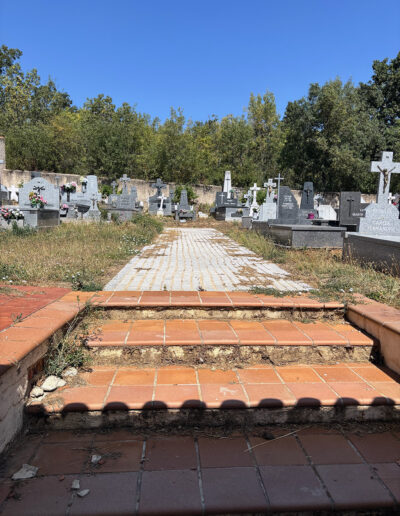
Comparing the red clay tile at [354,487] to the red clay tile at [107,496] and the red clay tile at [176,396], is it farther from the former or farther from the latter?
the red clay tile at [107,496]

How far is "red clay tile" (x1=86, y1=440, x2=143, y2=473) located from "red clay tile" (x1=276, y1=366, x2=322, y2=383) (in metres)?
1.27

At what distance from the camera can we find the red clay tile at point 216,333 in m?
3.10

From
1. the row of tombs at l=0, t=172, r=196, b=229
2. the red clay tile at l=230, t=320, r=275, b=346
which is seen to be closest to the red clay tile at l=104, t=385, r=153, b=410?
the red clay tile at l=230, t=320, r=275, b=346

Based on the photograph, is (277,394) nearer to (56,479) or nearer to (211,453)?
(211,453)

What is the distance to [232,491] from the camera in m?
1.78

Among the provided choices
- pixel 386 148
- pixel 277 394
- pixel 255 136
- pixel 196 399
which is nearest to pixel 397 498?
pixel 277 394

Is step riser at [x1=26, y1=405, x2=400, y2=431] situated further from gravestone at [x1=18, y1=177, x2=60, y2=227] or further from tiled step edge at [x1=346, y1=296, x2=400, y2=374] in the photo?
gravestone at [x1=18, y1=177, x2=60, y2=227]

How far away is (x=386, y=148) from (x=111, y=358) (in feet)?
123

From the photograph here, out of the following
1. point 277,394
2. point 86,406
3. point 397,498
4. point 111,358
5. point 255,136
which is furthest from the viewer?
point 255,136

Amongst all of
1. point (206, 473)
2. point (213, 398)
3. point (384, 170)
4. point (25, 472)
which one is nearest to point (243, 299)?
point (213, 398)

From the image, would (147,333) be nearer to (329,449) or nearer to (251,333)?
(251,333)

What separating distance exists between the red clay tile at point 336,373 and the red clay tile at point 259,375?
40 cm

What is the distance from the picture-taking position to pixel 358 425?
2443 mm

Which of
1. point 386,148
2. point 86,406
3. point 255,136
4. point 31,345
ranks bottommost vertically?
point 86,406
